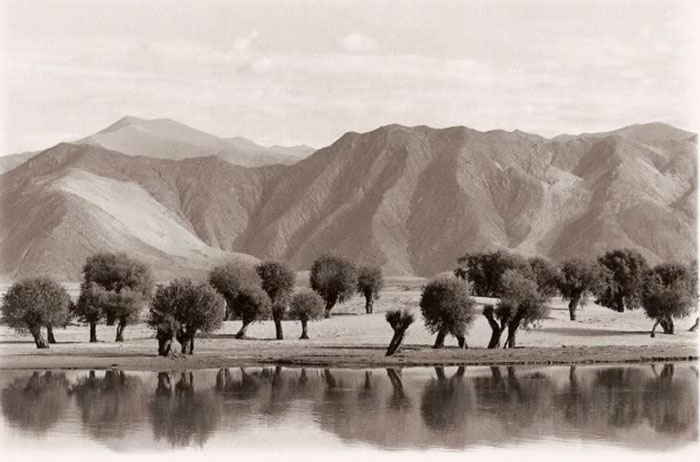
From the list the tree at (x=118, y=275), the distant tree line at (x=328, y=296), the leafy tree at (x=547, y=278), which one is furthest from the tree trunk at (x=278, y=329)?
the leafy tree at (x=547, y=278)

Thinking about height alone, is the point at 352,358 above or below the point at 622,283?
below

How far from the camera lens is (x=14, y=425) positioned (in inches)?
1983

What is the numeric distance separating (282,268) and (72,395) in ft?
153

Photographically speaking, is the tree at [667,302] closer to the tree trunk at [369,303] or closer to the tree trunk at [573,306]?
the tree trunk at [573,306]

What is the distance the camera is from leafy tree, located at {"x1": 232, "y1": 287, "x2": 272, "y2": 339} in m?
90.8

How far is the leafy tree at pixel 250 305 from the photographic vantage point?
90.8 m

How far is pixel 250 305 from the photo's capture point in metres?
91.1

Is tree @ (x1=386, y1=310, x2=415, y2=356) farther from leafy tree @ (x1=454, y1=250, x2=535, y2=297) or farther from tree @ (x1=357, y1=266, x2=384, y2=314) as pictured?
leafy tree @ (x1=454, y1=250, x2=535, y2=297)

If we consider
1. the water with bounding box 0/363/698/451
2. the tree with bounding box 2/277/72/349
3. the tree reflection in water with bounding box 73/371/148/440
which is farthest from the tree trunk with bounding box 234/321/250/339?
the tree reflection in water with bounding box 73/371/148/440

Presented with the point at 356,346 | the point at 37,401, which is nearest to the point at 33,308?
the point at 356,346

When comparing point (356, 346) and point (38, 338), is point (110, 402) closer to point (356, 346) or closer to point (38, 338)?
point (38, 338)

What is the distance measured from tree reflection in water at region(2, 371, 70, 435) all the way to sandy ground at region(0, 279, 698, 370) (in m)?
5.53

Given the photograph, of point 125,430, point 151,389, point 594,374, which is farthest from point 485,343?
point 125,430

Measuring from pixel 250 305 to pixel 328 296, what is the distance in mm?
20756
